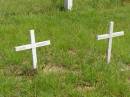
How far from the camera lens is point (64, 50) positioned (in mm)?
6309

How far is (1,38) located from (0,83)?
1.65 metres

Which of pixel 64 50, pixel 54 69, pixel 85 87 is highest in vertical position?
pixel 64 50

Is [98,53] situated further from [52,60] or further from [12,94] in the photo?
[12,94]

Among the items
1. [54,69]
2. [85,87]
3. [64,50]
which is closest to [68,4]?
[64,50]

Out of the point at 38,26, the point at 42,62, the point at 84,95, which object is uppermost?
the point at 38,26

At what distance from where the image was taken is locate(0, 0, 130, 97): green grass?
202 inches

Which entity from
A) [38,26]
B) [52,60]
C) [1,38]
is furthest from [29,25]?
[52,60]

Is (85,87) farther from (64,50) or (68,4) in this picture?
(68,4)

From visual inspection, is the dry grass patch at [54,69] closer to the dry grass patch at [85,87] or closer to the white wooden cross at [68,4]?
the dry grass patch at [85,87]

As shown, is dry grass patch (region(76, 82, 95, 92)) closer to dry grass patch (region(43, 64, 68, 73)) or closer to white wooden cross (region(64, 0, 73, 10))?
dry grass patch (region(43, 64, 68, 73))

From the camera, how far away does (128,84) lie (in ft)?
17.7

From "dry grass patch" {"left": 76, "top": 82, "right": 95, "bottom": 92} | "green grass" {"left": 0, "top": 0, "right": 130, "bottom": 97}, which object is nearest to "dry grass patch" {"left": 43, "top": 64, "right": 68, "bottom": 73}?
"green grass" {"left": 0, "top": 0, "right": 130, "bottom": 97}

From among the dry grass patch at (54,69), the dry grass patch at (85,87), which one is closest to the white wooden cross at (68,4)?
the dry grass patch at (54,69)

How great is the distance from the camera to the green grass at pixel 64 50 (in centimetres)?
514
